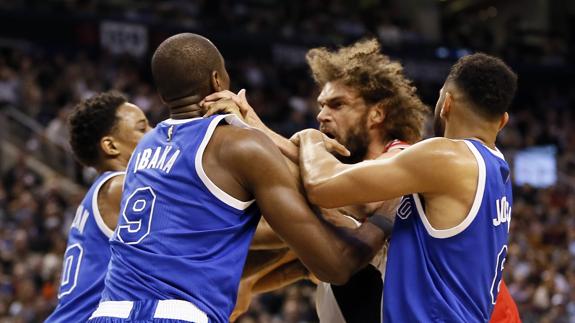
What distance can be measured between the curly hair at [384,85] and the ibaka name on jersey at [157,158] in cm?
126

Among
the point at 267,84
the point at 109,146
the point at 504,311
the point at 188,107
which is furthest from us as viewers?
the point at 267,84

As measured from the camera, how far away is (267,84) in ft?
69.3

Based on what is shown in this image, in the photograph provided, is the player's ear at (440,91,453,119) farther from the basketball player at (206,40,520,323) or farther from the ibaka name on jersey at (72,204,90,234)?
the ibaka name on jersey at (72,204,90,234)

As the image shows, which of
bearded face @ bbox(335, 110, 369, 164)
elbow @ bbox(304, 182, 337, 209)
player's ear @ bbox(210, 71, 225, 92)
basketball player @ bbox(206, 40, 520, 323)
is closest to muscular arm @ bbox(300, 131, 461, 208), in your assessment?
elbow @ bbox(304, 182, 337, 209)

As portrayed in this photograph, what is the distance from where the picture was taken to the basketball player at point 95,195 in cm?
453

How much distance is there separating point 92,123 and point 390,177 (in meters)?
2.03

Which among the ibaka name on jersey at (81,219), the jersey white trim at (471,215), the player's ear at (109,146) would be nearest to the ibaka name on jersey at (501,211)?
the jersey white trim at (471,215)

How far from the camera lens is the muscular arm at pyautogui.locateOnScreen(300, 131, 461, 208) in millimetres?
3623

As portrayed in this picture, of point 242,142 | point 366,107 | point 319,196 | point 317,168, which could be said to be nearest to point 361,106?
point 366,107

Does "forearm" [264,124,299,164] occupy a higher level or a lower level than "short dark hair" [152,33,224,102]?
lower

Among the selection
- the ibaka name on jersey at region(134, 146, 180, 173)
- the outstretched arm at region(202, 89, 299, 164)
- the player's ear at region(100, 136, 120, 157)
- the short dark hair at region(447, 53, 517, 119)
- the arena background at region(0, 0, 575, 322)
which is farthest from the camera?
the arena background at region(0, 0, 575, 322)

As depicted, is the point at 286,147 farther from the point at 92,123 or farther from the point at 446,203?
the point at 92,123

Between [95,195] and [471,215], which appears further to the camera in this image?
[95,195]

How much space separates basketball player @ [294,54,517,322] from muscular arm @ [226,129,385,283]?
0.58ft
